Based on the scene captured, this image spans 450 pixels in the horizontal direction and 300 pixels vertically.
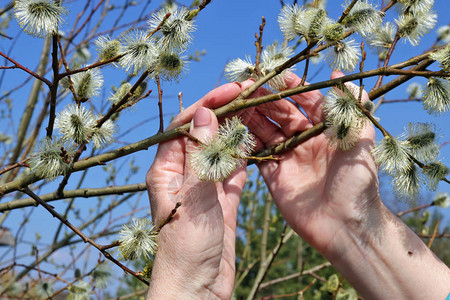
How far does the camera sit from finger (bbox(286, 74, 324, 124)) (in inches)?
74.4

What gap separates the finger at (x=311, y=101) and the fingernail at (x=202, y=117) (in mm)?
448

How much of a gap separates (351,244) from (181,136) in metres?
0.86

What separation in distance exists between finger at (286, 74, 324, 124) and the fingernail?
1.47ft

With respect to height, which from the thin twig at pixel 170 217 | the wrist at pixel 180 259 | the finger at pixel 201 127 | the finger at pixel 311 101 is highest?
the finger at pixel 311 101

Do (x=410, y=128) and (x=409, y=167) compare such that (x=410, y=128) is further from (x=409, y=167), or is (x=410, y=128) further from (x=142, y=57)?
(x=142, y=57)

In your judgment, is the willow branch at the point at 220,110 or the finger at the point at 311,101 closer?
the willow branch at the point at 220,110

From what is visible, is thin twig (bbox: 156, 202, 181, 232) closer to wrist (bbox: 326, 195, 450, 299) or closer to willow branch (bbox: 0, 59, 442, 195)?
willow branch (bbox: 0, 59, 442, 195)

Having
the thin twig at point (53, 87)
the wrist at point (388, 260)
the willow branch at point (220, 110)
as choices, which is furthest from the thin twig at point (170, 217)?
the wrist at point (388, 260)

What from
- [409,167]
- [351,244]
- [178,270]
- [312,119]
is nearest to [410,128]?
[409,167]

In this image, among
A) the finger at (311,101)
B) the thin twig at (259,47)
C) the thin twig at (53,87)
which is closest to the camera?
the thin twig at (53,87)

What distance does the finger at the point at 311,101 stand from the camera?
6.20ft

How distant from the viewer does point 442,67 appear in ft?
4.75

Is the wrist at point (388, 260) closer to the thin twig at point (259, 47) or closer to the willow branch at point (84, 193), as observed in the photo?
A: the thin twig at point (259, 47)

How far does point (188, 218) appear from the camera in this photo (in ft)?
5.25
